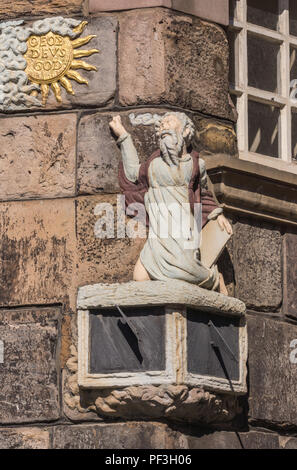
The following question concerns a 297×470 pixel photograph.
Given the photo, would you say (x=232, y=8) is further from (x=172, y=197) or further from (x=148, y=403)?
(x=148, y=403)

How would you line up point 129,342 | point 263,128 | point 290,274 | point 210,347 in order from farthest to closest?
point 263,128
point 290,274
point 210,347
point 129,342

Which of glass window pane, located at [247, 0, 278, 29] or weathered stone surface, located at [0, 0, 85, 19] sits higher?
glass window pane, located at [247, 0, 278, 29]

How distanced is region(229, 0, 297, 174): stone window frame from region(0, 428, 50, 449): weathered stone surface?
81.2 inches

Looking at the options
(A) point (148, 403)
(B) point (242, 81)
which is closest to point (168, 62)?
(B) point (242, 81)

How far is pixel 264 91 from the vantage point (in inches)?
426

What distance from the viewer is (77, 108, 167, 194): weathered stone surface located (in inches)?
393

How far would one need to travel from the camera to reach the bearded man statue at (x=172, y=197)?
9.62 metres

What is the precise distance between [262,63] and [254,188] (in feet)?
3.29

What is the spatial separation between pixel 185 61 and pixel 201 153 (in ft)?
1.72

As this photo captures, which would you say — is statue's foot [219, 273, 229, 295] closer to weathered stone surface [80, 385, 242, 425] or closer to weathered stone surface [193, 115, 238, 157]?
weathered stone surface [80, 385, 242, 425]

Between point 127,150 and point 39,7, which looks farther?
point 39,7

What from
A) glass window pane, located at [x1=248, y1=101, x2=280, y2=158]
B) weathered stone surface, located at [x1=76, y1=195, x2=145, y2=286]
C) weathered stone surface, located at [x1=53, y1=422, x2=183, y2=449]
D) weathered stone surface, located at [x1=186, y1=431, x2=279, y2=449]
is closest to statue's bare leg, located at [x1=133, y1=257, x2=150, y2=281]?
→ weathered stone surface, located at [x1=76, y1=195, x2=145, y2=286]

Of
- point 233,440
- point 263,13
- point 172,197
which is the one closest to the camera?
point 172,197
